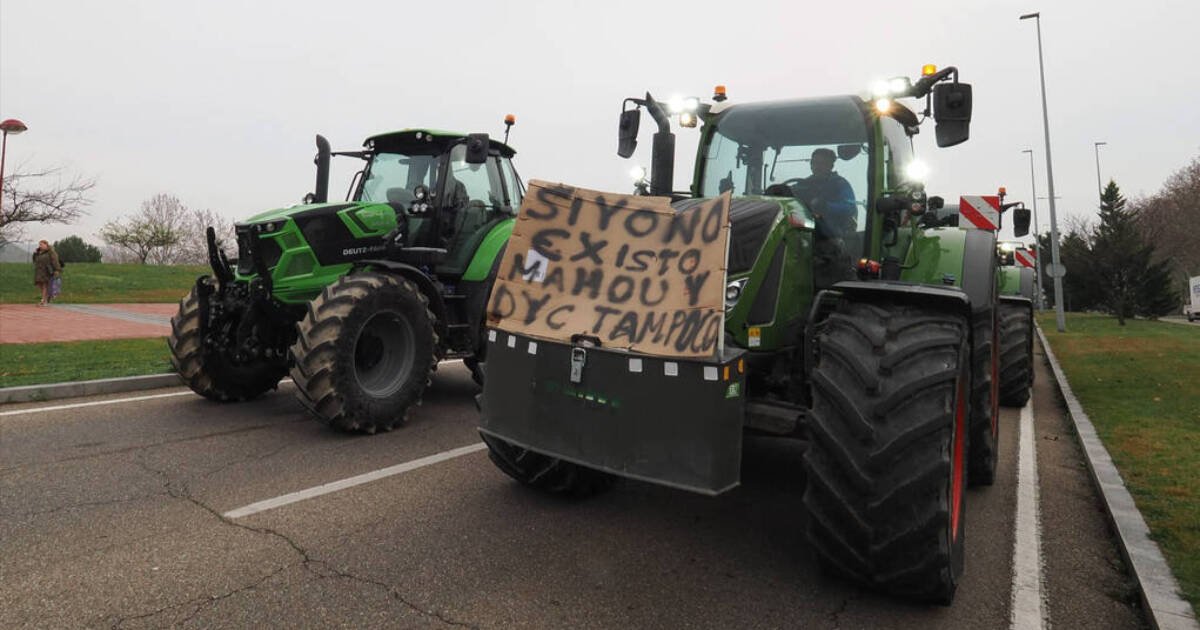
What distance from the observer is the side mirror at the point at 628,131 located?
15.9 ft

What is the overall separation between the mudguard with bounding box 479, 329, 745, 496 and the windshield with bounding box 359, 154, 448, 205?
4.61 m

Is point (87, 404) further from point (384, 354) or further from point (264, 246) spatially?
point (384, 354)

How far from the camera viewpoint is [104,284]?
24.8 meters

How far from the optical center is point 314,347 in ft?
18.1

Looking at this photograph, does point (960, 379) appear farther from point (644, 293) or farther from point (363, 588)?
point (363, 588)

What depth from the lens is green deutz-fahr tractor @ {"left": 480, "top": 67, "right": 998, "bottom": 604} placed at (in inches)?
111

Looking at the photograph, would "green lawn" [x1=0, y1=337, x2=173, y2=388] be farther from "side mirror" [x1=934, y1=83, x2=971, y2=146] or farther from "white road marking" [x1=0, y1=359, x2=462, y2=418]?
"side mirror" [x1=934, y1=83, x2=971, y2=146]

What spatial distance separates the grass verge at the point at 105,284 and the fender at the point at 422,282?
1698 cm

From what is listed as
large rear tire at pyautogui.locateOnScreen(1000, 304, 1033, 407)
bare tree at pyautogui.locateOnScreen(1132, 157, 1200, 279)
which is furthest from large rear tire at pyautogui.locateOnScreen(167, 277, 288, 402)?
bare tree at pyautogui.locateOnScreen(1132, 157, 1200, 279)

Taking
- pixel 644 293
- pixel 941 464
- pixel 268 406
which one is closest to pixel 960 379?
pixel 941 464

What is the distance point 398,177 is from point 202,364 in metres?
2.77

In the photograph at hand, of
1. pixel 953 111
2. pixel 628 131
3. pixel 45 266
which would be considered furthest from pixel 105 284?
pixel 953 111

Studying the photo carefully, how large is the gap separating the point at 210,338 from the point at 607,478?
438 cm

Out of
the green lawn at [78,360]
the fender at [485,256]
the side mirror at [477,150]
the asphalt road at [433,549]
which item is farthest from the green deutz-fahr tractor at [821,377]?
the green lawn at [78,360]
